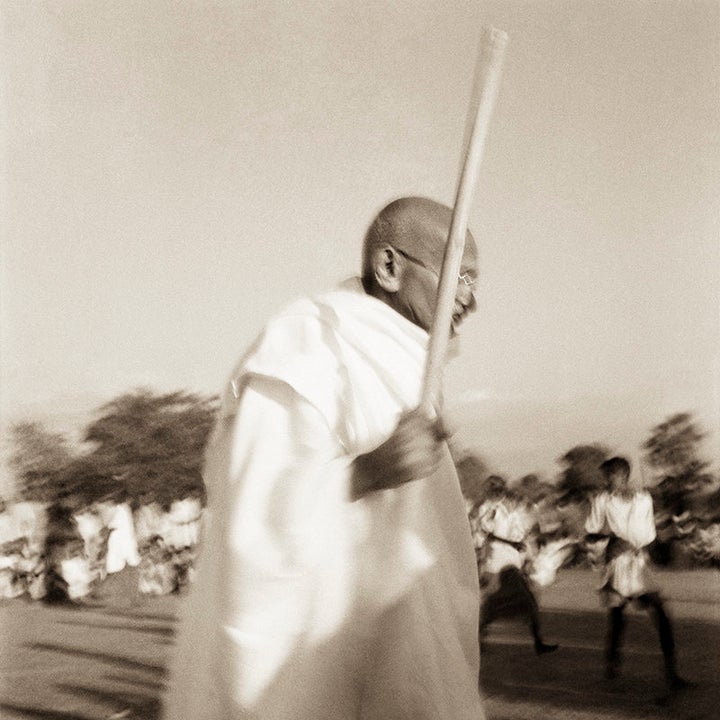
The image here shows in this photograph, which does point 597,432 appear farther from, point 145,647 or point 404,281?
point 404,281

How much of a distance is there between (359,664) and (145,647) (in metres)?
7.79

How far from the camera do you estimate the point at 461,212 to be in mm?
2418

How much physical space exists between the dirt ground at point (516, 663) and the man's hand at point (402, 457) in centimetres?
457

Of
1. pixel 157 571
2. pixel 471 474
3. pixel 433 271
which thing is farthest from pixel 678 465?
pixel 433 271

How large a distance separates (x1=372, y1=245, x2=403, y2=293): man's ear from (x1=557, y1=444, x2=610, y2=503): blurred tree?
29.2ft

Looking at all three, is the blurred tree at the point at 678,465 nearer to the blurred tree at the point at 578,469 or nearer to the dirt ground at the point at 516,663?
the blurred tree at the point at 578,469

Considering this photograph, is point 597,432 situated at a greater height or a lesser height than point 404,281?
lesser

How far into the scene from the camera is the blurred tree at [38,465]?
46.4 ft

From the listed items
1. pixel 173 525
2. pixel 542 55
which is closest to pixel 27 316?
pixel 173 525

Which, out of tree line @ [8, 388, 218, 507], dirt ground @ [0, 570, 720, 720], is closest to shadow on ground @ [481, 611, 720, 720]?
dirt ground @ [0, 570, 720, 720]

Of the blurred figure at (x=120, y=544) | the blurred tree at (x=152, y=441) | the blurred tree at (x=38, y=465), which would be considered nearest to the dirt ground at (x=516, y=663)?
the blurred figure at (x=120, y=544)

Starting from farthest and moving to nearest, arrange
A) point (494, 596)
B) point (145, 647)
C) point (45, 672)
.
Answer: point (145, 647), point (45, 672), point (494, 596)

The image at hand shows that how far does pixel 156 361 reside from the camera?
49.9 ft

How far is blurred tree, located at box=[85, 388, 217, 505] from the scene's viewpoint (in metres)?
15.4
